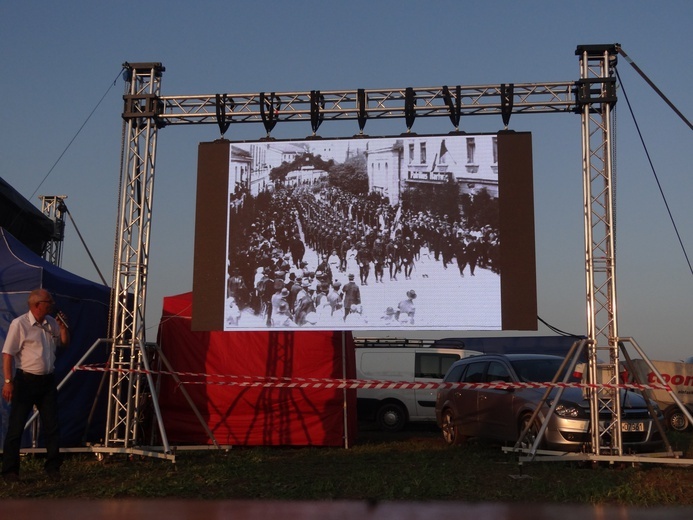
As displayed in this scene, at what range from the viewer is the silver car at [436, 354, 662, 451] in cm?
1032

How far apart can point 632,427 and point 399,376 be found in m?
7.71

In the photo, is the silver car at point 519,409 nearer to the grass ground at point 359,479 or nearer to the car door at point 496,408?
the car door at point 496,408

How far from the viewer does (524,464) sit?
32.5 ft

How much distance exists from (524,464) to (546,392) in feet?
3.24

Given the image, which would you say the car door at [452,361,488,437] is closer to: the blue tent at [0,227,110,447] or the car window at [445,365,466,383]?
the car window at [445,365,466,383]

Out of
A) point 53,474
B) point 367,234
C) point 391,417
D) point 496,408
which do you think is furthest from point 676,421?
point 53,474

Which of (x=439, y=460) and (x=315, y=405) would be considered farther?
(x=315, y=405)

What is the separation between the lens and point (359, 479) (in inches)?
333

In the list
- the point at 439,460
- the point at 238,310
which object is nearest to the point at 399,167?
the point at 238,310

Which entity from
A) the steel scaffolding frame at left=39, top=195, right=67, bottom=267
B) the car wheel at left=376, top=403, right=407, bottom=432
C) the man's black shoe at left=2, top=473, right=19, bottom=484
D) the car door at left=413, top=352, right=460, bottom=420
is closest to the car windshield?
the car door at left=413, top=352, right=460, bottom=420

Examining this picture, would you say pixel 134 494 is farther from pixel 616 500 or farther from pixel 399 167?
pixel 399 167

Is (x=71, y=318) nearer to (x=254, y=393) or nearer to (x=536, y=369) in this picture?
(x=254, y=393)

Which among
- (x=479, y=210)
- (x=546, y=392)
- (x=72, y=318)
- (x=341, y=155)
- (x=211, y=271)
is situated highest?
(x=341, y=155)

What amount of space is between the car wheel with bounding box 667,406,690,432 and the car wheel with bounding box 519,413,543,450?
796 centimetres
